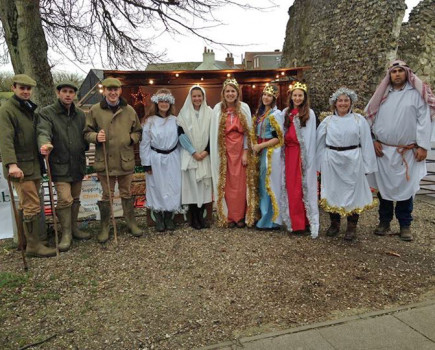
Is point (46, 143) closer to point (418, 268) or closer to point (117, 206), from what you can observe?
point (117, 206)

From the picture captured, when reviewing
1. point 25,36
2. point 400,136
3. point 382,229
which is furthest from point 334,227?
point 25,36

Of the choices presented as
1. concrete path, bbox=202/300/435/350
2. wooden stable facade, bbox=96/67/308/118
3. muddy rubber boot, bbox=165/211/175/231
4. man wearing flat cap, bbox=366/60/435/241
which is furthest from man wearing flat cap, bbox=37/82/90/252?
wooden stable facade, bbox=96/67/308/118

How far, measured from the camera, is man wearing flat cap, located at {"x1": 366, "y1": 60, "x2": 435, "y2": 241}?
3.94m

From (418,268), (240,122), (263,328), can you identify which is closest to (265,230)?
(240,122)

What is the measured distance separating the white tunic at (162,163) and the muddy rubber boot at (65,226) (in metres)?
1.04

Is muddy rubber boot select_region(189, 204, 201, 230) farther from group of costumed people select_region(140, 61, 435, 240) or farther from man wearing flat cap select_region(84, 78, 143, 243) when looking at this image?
man wearing flat cap select_region(84, 78, 143, 243)

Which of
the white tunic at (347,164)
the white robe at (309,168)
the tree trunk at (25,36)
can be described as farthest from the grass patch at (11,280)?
the tree trunk at (25,36)

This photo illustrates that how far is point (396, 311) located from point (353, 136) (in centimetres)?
198

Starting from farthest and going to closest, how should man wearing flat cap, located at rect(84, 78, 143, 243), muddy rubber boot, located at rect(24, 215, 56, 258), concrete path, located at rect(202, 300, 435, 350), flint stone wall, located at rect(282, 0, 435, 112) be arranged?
1. flint stone wall, located at rect(282, 0, 435, 112)
2. man wearing flat cap, located at rect(84, 78, 143, 243)
3. muddy rubber boot, located at rect(24, 215, 56, 258)
4. concrete path, located at rect(202, 300, 435, 350)

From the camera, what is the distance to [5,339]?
8.16 ft

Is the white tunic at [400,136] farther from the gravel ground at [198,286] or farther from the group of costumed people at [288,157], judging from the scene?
the gravel ground at [198,286]

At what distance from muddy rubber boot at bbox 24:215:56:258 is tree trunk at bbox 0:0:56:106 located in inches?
119

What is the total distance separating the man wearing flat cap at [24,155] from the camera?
3520 millimetres

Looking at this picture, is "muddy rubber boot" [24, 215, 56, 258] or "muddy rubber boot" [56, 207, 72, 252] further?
"muddy rubber boot" [56, 207, 72, 252]
